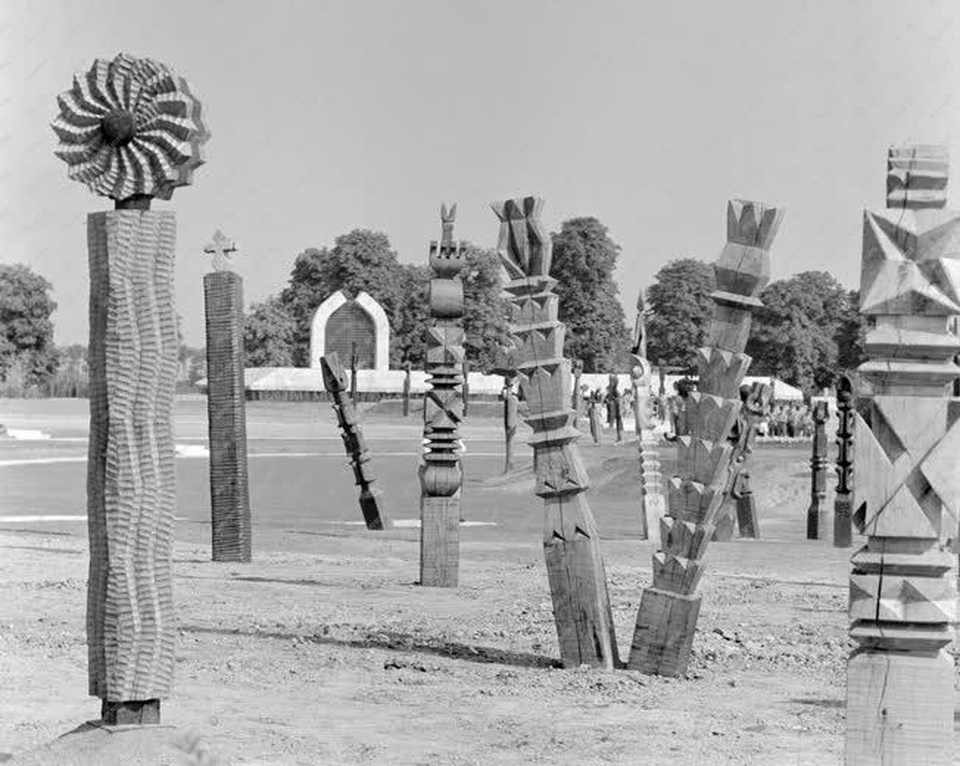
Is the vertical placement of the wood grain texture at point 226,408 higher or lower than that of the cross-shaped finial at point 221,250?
lower

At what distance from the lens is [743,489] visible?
74.3 feet

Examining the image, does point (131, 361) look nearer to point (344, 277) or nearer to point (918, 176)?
point (918, 176)

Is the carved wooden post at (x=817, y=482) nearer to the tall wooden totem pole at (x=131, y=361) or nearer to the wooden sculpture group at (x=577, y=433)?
the wooden sculpture group at (x=577, y=433)

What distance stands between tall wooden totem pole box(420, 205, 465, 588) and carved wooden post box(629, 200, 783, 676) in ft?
14.4

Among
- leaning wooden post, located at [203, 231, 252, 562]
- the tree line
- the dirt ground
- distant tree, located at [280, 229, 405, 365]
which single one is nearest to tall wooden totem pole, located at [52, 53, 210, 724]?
the dirt ground

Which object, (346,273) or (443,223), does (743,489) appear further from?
(346,273)

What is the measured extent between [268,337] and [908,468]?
117 m

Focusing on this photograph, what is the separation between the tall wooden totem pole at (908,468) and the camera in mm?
4953

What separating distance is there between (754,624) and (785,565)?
5.47 m

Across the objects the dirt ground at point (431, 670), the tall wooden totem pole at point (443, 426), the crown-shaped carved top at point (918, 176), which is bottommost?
the dirt ground at point (431, 670)

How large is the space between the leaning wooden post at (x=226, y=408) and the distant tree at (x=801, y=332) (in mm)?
96389

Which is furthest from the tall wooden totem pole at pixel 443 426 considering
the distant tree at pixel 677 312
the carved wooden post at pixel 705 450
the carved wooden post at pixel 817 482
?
the distant tree at pixel 677 312

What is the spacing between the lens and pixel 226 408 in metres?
15.7

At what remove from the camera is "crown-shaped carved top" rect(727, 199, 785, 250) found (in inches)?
362
